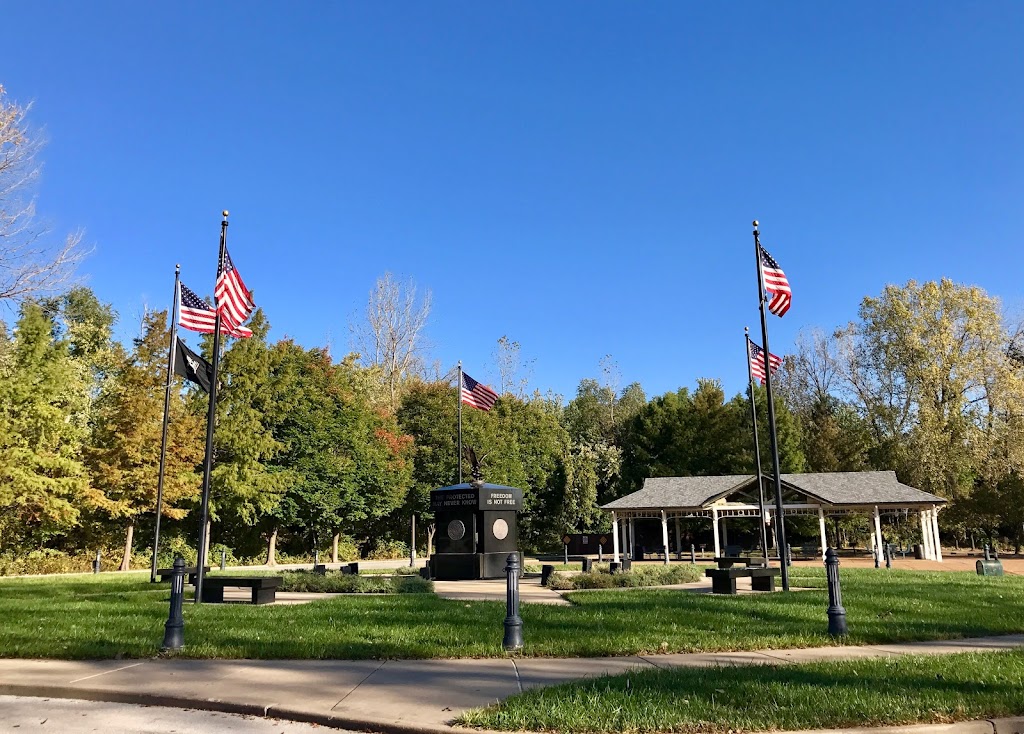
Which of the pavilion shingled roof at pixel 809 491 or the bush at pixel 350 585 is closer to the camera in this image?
the bush at pixel 350 585

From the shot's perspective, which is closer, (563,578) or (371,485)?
(563,578)

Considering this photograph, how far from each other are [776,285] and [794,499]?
24.2 m

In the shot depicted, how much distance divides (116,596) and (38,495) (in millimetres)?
13040

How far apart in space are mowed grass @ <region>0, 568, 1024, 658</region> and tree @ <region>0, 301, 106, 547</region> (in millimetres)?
12111

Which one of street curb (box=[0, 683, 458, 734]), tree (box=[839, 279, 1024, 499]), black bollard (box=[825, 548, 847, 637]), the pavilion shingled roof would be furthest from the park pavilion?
street curb (box=[0, 683, 458, 734])

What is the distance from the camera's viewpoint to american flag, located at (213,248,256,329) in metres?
16.2

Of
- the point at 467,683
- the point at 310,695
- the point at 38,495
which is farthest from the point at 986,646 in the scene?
the point at 38,495

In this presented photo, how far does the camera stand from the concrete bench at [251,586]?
14.6 meters

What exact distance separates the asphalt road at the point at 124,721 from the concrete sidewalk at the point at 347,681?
0.14m

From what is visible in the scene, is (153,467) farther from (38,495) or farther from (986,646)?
(986,646)

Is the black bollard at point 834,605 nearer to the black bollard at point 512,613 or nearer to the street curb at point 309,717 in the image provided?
the black bollard at point 512,613

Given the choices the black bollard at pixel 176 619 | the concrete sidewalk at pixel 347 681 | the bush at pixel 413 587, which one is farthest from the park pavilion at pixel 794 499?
the black bollard at pixel 176 619

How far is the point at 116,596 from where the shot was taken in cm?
1642

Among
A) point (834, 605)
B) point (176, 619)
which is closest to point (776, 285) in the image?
point (834, 605)
